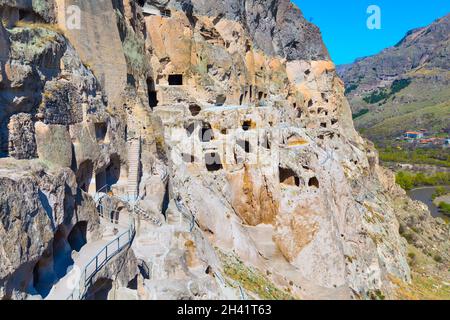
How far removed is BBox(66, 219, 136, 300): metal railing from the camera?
421 inches

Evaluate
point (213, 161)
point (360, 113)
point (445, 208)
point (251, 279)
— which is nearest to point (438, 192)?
point (445, 208)

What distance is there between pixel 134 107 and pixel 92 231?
9.80 m

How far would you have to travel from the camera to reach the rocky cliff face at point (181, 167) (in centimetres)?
1327

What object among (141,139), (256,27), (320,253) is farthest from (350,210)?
(256,27)

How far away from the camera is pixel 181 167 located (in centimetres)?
2331

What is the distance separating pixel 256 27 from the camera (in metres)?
46.5

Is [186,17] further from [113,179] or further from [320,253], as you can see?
[320,253]

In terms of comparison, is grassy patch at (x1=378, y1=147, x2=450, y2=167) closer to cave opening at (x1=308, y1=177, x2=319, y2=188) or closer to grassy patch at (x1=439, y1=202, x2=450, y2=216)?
grassy patch at (x1=439, y1=202, x2=450, y2=216)

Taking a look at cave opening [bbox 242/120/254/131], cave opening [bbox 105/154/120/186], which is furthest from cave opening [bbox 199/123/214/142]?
cave opening [bbox 105/154/120/186]

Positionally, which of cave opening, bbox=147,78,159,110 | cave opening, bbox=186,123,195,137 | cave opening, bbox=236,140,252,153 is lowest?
cave opening, bbox=236,140,252,153

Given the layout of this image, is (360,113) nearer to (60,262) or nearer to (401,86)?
(401,86)

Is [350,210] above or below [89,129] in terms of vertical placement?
below

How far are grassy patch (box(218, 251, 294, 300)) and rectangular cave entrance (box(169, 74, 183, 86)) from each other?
16937mm

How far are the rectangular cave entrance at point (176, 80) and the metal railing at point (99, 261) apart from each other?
758 inches
